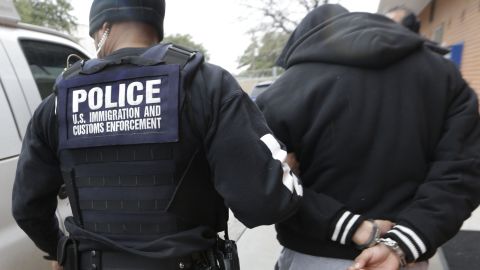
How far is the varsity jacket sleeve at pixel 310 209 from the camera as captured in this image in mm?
1416

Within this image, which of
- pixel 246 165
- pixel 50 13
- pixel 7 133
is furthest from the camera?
pixel 50 13

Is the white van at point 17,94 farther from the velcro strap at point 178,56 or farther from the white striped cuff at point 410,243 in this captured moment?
the white striped cuff at point 410,243

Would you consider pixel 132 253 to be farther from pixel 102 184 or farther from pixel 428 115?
pixel 428 115

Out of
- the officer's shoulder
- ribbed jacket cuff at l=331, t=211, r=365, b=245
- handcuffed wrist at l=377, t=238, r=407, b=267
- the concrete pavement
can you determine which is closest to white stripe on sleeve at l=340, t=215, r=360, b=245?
ribbed jacket cuff at l=331, t=211, r=365, b=245

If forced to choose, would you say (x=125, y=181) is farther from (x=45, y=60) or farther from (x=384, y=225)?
(x=45, y=60)

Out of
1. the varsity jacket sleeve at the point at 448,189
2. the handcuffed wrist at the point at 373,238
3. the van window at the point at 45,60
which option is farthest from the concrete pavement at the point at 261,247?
the van window at the point at 45,60

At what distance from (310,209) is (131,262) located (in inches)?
26.6

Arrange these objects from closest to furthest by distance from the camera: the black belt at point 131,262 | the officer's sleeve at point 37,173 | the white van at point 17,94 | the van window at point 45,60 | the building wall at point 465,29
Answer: the black belt at point 131,262 < the officer's sleeve at point 37,173 < the white van at point 17,94 < the van window at point 45,60 < the building wall at point 465,29

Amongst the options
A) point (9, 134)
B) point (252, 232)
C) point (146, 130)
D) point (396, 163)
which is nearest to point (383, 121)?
point (396, 163)

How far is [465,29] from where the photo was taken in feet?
28.7

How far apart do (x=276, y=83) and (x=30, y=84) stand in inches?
57.6

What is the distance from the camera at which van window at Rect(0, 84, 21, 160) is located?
190 cm

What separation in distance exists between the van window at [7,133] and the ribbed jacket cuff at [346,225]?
155cm

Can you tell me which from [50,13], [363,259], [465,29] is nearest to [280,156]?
[363,259]
